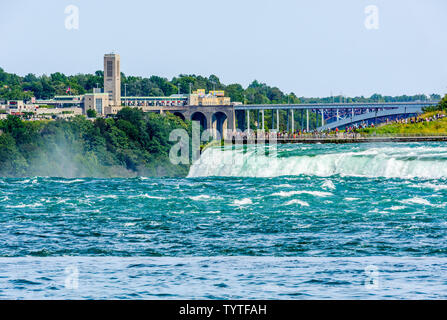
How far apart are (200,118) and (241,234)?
446 ft

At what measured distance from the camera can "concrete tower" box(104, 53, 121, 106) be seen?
593 feet

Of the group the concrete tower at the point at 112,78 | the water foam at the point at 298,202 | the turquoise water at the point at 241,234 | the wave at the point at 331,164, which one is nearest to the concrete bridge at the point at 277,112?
the concrete tower at the point at 112,78

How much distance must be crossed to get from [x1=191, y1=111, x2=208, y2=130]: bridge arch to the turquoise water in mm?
101009

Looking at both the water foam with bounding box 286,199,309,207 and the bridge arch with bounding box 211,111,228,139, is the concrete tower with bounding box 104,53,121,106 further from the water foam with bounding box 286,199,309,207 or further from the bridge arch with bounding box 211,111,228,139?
the water foam with bounding box 286,199,309,207

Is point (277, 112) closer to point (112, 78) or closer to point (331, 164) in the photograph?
point (112, 78)

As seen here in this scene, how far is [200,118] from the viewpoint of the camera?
559 feet

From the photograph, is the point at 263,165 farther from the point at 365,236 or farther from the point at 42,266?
the point at 42,266

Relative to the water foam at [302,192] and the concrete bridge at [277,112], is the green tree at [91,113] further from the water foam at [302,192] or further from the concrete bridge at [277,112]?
the water foam at [302,192]

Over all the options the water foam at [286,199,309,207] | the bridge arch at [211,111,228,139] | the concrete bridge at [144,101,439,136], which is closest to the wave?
the water foam at [286,199,309,207]

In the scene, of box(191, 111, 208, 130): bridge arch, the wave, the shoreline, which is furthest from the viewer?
box(191, 111, 208, 130): bridge arch

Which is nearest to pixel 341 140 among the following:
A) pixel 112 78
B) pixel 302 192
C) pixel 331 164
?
pixel 331 164

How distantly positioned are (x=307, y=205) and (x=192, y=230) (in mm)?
10843
